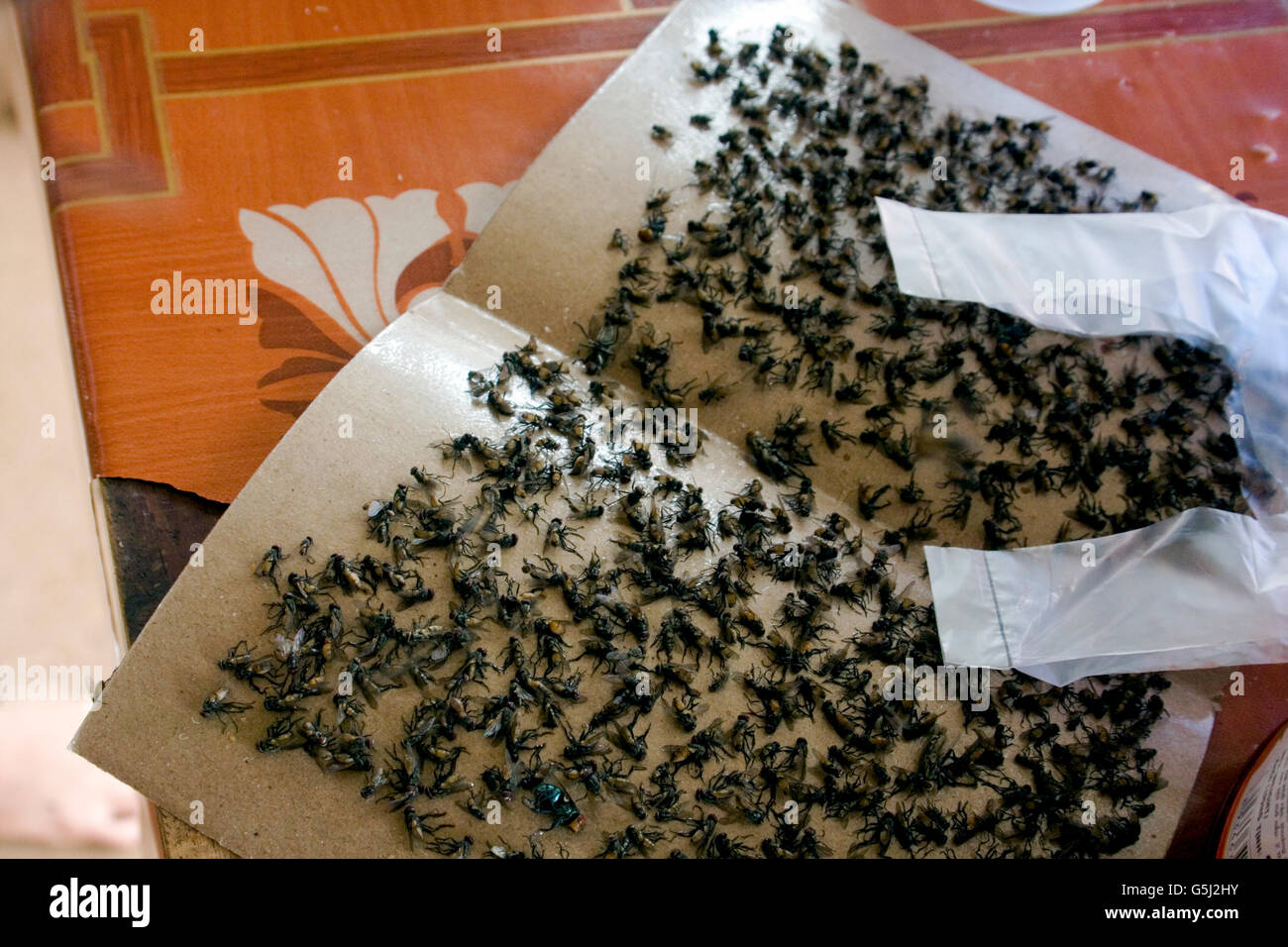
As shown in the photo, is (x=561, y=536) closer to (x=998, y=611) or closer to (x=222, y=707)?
(x=222, y=707)

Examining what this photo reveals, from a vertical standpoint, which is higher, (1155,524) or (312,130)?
(312,130)

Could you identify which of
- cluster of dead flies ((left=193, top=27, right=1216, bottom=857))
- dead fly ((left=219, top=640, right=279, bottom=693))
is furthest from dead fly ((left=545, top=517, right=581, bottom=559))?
dead fly ((left=219, top=640, right=279, bottom=693))

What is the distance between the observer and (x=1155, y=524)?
2516 millimetres

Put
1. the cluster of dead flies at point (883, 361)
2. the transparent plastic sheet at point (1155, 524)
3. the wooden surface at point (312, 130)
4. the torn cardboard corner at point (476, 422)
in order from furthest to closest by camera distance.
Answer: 1. the wooden surface at point (312, 130)
2. the cluster of dead flies at point (883, 361)
3. the transparent plastic sheet at point (1155, 524)
4. the torn cardboard corner at point (476, 422)

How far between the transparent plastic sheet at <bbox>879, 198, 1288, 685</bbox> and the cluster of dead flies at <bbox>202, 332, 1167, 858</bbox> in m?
0.12

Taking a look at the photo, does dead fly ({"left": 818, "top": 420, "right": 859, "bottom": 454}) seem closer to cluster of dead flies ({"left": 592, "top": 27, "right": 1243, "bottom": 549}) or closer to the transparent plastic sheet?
cluster of dead flies ({"left": 592, "top": 27, "right": 1243, "bottom": 549})

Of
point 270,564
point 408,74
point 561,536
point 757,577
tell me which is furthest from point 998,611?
point 408,74

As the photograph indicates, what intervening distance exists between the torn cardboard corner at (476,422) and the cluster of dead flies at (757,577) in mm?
49

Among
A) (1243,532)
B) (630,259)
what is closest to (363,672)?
(630,259)

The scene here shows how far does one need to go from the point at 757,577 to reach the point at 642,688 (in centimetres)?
40

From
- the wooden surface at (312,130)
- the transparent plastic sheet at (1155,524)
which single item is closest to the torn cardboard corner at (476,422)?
the transparent plastic sheet at (1155,524)

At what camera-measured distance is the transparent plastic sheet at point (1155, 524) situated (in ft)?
7.58

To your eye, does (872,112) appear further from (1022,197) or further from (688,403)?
(688,403)

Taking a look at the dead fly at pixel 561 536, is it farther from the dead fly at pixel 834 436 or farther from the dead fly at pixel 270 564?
the dead fly at pixel 834 436
